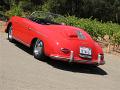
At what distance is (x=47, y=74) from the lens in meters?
9.21

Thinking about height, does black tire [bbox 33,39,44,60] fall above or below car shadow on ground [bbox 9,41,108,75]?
above

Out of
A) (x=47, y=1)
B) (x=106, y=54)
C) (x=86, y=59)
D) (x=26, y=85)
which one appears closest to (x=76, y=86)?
(x=26, y=85)

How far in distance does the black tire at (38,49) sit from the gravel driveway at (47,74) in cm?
17

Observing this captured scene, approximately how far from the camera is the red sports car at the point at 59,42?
33.6ft

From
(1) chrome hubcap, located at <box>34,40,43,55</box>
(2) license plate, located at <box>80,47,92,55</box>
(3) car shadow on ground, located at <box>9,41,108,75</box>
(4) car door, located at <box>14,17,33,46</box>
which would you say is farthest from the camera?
(4) car door, located at <box>14,17,33,46</box>

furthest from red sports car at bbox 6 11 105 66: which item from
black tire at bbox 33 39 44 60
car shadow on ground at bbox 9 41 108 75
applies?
car shadow on ground at bbox 9 41 108 75

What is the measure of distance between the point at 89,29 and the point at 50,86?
1037cm

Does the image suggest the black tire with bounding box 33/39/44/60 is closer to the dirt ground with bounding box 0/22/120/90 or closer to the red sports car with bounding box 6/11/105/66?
the red sports car with bounding box 6/11/105/66

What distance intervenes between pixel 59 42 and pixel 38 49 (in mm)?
903

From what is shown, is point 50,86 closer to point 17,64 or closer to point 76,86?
point 76,86

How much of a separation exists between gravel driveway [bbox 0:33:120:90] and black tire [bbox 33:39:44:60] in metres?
0.17

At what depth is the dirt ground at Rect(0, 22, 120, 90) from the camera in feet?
26.4

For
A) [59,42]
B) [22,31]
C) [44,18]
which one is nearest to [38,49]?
[59,42]

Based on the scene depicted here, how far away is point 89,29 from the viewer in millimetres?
18141
